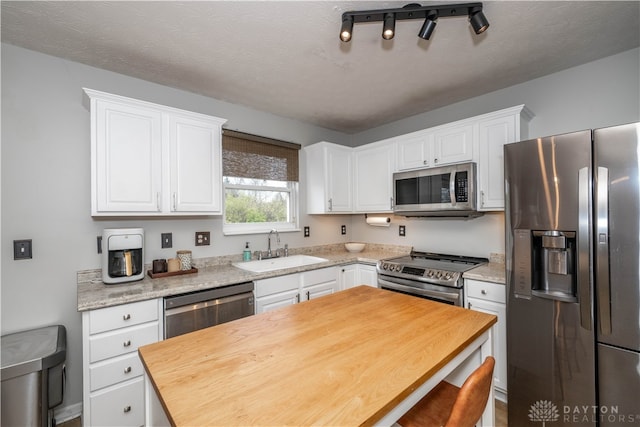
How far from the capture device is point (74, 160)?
2076 mm

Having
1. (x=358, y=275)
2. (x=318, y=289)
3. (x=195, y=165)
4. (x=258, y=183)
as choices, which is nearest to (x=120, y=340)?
(x=195, y=165)

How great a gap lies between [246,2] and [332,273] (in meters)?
2.28

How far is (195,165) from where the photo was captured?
2.35 meters

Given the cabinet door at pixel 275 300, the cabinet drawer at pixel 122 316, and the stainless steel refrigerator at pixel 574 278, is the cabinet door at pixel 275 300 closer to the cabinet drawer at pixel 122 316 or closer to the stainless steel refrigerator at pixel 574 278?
the cabinet drawer at pixel 122 316

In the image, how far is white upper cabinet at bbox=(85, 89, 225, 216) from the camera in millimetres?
1943

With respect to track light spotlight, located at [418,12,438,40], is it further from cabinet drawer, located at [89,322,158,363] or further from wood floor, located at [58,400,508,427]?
wood floor, located at [58,400,508,427]

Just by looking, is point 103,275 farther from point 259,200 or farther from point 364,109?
point 364,109

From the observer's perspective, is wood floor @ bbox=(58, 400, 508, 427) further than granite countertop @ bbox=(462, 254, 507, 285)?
No

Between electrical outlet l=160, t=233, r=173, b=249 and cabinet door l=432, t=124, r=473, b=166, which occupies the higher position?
cabinet door l=432, t=124, r=473, b=166

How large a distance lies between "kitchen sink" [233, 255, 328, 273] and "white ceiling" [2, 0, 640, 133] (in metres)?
1.63

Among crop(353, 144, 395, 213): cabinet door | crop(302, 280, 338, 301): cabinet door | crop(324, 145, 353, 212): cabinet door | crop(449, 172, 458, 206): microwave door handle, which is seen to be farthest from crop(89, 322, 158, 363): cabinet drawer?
crop(449, 172, 458, 206): microwave door handle

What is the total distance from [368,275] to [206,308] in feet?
5.42

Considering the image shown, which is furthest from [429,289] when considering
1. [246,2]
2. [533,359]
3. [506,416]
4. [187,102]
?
[187,102]

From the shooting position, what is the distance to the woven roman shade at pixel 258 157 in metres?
2.84
